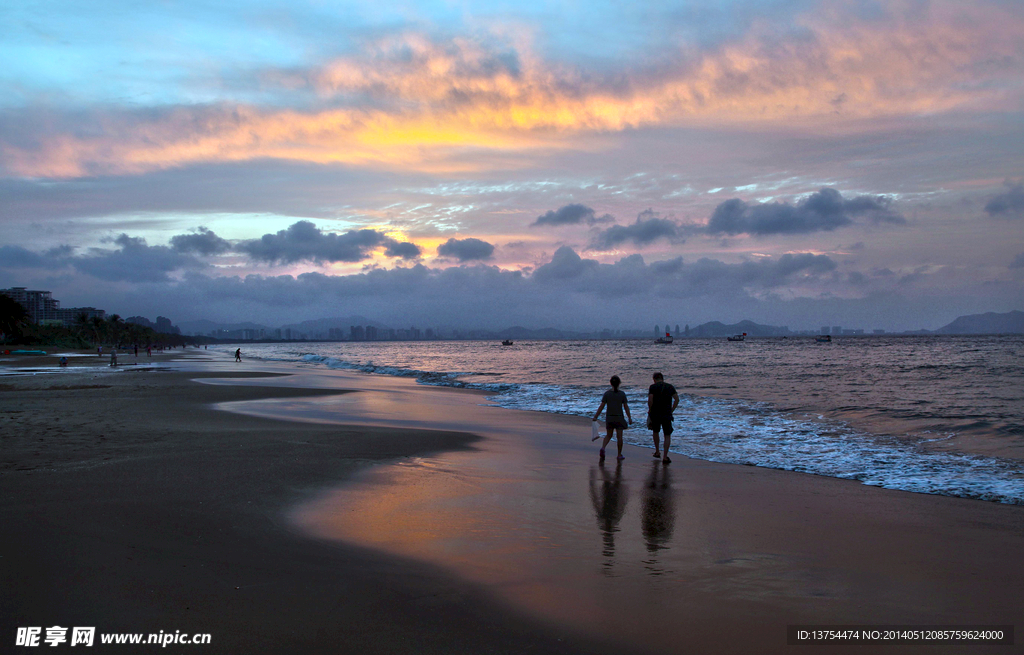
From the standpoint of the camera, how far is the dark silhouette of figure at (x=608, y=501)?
6359 millimetres

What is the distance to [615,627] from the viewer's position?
4328 millimetres

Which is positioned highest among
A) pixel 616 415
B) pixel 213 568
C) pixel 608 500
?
pixel 616 415

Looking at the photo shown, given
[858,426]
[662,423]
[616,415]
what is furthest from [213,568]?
[858,426]

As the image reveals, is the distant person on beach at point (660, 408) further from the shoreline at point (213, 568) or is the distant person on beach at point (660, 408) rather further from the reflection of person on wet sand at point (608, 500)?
the shoreline at point (213, 568)

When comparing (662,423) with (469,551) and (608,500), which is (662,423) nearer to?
(608,500)

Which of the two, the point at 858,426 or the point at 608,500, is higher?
the point at 608,500

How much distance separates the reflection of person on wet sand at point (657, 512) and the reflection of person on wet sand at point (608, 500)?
0.33 meters

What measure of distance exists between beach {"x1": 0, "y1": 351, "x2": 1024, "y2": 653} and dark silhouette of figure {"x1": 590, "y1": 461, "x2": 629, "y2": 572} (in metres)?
0.06

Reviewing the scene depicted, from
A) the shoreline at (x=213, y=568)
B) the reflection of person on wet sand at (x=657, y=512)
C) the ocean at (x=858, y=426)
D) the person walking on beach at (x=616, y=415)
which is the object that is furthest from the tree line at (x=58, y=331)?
the reflection of person on wet sand at (x=657, y=512)

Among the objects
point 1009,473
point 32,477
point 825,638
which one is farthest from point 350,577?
point 1009,473

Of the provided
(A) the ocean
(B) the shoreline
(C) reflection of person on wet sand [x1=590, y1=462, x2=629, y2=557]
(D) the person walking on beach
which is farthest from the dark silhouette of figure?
(A) the ocean

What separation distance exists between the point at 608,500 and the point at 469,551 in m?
2.99

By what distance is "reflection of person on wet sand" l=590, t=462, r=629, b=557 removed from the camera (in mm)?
6546

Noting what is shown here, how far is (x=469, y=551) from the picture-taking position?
5887 mm
